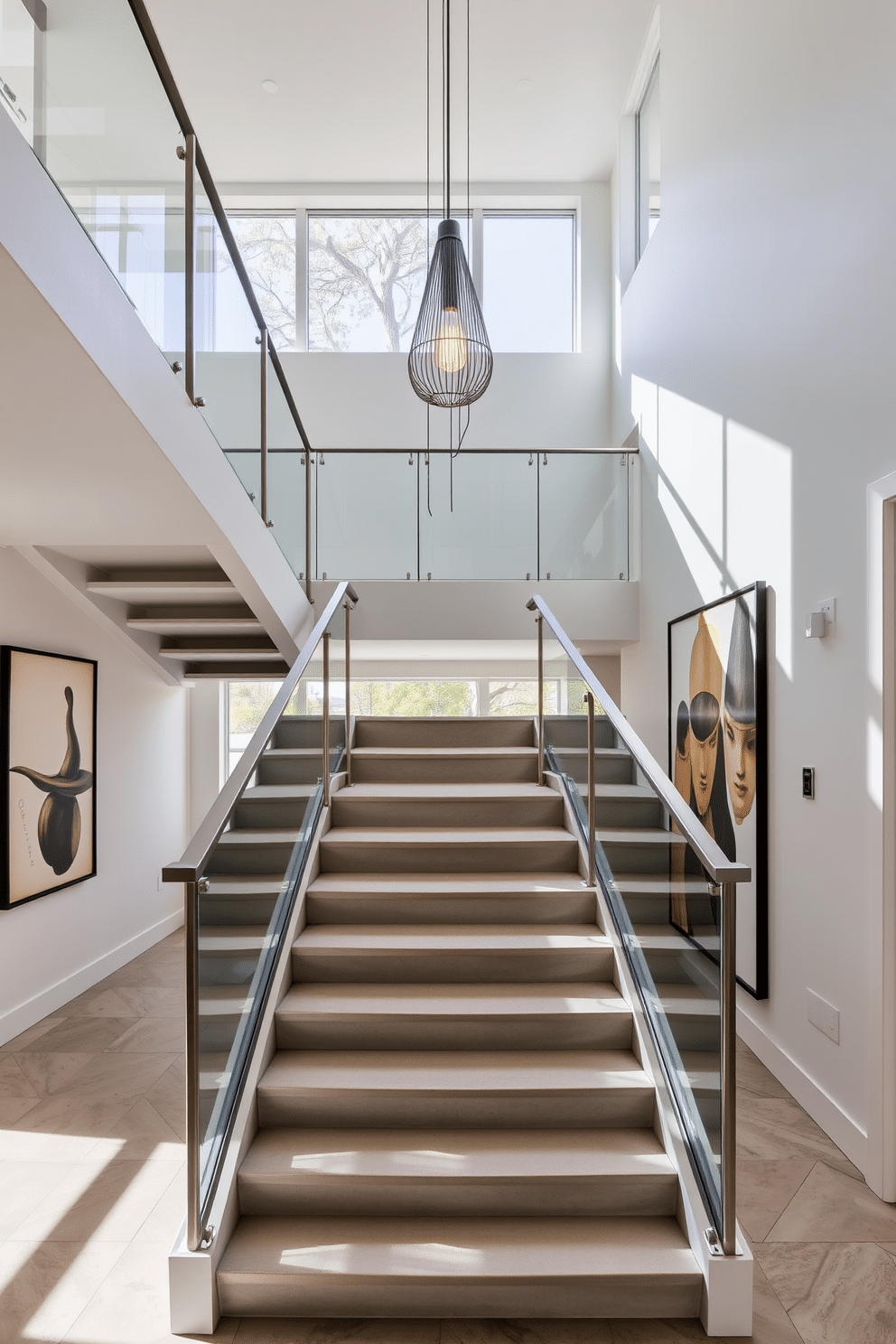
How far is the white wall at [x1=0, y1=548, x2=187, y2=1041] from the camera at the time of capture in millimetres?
4496

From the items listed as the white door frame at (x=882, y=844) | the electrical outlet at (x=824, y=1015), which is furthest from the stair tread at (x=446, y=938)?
the white door frame at (x=882, y=844)

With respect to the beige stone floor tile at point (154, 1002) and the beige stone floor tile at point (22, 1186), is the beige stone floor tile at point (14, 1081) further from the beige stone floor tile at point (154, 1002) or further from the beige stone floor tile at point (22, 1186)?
the beige stone floor tile at point (154, 1002)

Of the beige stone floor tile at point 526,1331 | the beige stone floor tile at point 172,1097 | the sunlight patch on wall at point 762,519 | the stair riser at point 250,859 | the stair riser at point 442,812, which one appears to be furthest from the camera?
the stair riser at point 442,812

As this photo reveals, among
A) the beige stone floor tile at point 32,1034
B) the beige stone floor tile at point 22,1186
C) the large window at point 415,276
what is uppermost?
the large window at point 415,276

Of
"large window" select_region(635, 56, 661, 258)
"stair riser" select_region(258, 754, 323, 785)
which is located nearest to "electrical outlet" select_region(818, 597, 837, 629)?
"stair riser" select_region(258, 754, 323, 785)

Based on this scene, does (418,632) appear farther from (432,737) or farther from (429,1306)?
(429,1306)

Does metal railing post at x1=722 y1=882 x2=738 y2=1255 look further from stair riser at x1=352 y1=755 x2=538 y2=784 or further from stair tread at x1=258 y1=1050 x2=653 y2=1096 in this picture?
stair riser at x1=352 y1=755 x2=538 y2=784

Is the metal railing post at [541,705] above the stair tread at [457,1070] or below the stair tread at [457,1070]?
above

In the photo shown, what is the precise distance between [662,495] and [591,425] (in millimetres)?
2612

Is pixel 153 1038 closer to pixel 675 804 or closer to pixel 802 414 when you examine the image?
pixel 675 804

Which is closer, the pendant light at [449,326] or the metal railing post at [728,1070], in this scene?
the metal railing post at [728,1070]

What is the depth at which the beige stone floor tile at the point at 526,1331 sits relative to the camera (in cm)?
212

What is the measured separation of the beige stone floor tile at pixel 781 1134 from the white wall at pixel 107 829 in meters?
3.49

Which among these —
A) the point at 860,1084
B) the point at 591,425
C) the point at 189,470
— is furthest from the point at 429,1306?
the point at 591,425
